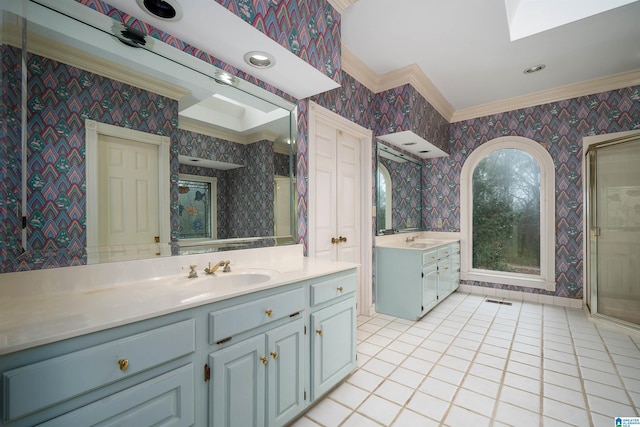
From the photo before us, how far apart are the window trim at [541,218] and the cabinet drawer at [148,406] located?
430 centimetres

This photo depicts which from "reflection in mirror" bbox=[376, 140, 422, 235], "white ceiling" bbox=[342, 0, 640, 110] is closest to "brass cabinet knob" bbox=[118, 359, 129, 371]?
"white ceiling" bbox=[342, 0, 640, 110]

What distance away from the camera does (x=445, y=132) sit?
14.3 feet

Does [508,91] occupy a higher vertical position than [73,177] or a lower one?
higher

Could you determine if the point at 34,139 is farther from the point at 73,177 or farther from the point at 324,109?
the point at 324,109

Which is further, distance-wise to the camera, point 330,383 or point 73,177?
point 330,383

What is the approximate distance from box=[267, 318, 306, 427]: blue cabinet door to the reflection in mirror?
214cm

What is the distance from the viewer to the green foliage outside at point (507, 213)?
398cm

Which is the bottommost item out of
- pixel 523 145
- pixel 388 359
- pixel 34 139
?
pixel 388 359

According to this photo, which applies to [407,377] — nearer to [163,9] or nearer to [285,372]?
[285,372]

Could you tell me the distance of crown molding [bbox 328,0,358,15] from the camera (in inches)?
78.1

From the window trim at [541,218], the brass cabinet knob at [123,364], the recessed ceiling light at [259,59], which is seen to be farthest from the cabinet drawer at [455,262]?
the brass cabinet knob at [123,364]

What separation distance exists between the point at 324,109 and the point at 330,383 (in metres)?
2.22

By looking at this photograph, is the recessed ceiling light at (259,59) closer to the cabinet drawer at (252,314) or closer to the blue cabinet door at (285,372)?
the cabinet drawer at (252,314)

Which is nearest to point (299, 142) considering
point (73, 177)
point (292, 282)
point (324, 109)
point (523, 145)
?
point (324, 109)
